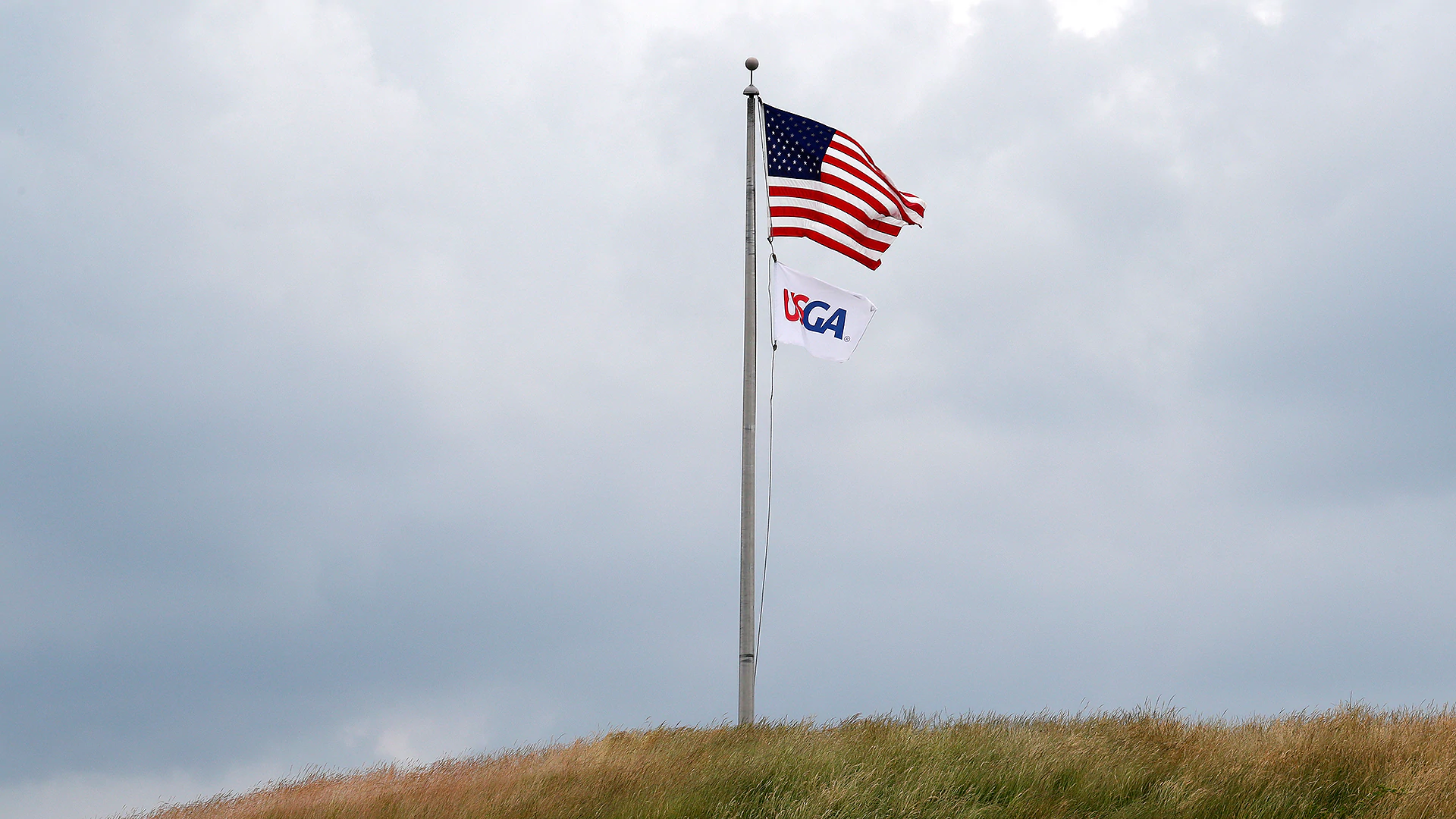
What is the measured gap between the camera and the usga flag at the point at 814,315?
640 inches

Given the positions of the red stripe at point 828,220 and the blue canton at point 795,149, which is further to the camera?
the blue canton at point 795,149

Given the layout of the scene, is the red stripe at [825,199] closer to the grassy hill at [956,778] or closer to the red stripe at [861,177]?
the red stripe at [861,177]

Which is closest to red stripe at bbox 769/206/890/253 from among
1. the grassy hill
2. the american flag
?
the american flag

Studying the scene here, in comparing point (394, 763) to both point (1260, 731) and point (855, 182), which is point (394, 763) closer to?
point (855, 182)

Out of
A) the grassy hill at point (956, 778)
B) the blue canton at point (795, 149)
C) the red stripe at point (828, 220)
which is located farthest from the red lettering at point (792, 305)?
the grassy hill at point (956, 778)

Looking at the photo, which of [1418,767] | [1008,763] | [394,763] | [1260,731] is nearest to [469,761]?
[394,763]

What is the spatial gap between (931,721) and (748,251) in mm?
6969

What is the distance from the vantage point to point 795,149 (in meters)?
16.7

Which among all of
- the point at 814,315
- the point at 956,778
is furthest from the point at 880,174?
the point at 956,778

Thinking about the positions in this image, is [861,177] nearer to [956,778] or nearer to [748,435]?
[748,435]

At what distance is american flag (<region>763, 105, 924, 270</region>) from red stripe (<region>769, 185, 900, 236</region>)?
11 millimetres

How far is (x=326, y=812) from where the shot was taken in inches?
511

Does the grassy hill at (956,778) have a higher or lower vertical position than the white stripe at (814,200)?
lower

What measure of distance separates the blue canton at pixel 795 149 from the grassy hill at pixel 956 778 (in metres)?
7.66
